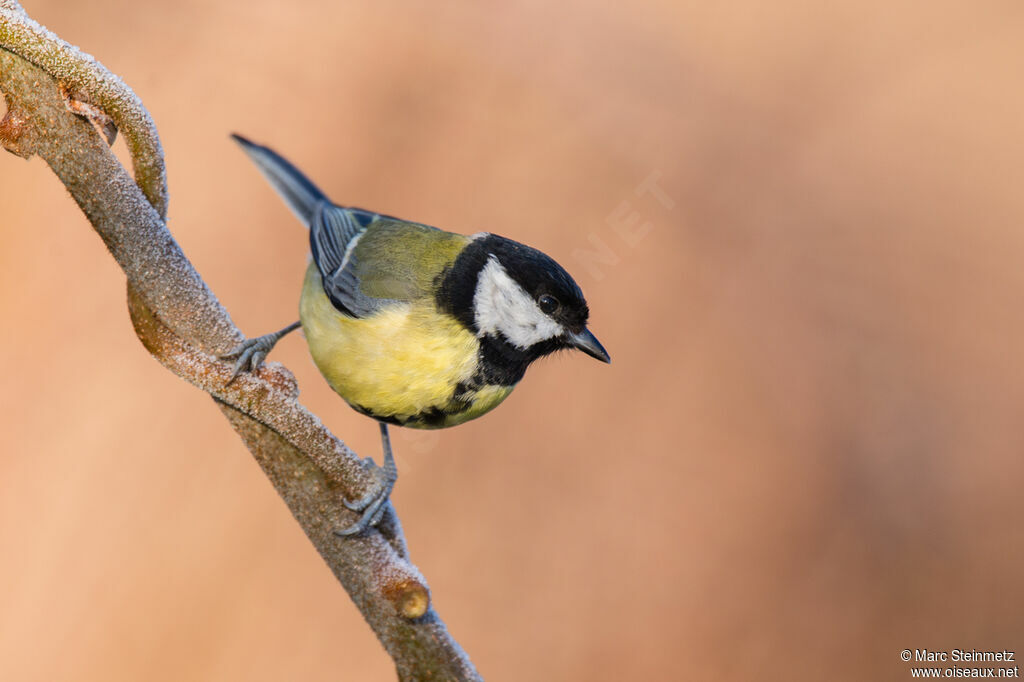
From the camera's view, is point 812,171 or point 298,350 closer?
point 298,350

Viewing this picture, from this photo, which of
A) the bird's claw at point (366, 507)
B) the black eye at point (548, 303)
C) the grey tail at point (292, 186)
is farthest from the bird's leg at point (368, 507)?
the grey tail at point (292, 186)

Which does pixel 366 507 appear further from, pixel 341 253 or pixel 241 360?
pixel 341 253

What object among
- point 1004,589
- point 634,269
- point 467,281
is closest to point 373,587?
point 467,281

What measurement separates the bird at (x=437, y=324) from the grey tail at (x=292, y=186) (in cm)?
3

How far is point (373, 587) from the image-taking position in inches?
30.6

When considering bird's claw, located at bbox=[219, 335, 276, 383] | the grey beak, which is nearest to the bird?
the grey beak

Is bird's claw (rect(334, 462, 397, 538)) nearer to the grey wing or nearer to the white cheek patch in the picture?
the white cheek patch

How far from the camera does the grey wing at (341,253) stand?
1.44 metres

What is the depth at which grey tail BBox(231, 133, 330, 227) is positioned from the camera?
160 centimetres

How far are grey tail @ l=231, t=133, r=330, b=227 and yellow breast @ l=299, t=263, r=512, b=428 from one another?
0.41 meters

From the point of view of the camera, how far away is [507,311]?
1.24 meters

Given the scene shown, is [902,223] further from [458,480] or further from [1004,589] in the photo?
[458,480]

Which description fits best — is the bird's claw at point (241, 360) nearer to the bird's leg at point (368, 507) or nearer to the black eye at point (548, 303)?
the bird's leg at point (368, 507)

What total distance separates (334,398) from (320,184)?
1.67ft
